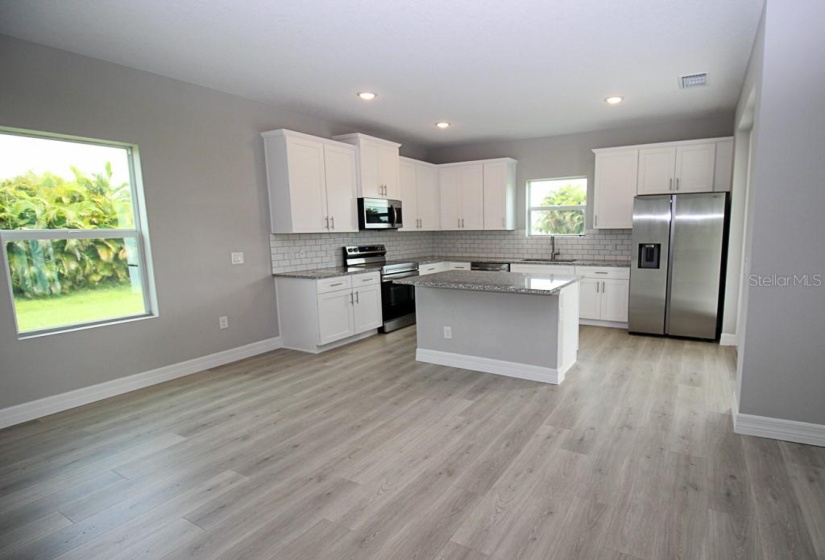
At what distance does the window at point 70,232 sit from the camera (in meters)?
3.09

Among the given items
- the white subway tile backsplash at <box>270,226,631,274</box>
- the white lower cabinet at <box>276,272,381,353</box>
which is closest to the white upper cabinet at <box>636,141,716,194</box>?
the white subway tile backsplash at <box>270,226,631,274</box>

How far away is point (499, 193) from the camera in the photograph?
252 inches

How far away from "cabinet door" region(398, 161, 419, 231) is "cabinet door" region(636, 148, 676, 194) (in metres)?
2.98

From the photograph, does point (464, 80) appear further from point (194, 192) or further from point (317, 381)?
point (317, 381)

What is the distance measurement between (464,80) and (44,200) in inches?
136

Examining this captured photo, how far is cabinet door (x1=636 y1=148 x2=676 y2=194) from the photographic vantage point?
5.21 metres

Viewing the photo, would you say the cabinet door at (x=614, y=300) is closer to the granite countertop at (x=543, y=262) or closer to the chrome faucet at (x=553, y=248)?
the granite countertop at (x=543, y=262)

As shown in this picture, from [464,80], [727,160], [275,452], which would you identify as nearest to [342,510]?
[275,452]

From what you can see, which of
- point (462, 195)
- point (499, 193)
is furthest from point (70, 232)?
point (499, 193)

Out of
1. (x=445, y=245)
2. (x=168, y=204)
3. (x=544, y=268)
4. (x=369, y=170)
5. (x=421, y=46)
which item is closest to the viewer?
(x=421, y=46)

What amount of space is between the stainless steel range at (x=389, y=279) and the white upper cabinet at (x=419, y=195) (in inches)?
23.4

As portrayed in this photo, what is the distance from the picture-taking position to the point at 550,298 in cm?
357

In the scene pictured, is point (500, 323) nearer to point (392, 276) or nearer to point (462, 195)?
point (392, 276)

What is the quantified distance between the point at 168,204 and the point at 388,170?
2736 millimetres
